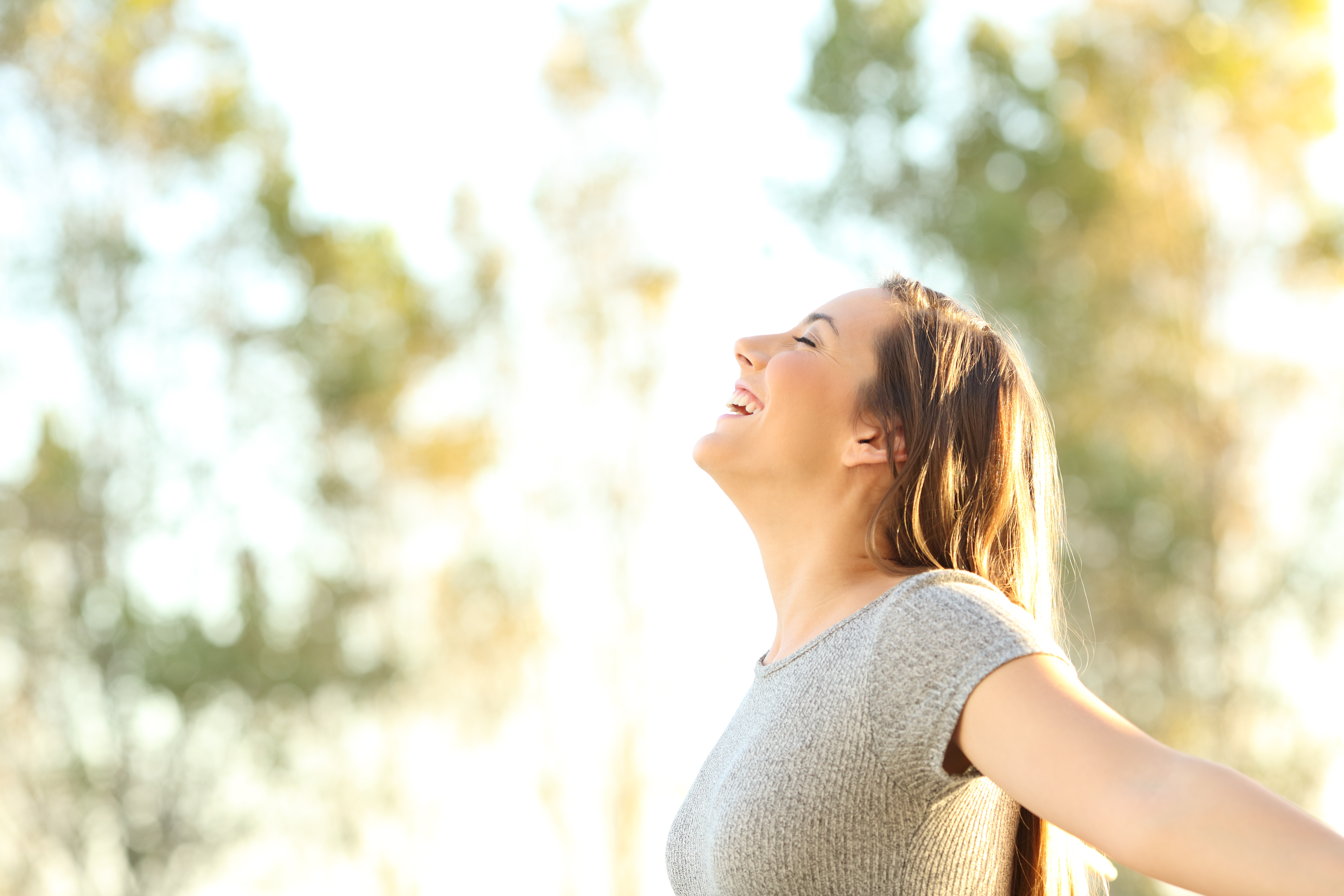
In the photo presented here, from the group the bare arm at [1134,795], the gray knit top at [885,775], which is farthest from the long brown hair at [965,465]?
the bare arm at [1134,795]

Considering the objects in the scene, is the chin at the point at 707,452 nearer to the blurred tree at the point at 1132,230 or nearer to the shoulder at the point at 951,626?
the shoulder at the point at 951,626

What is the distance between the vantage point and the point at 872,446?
4.32ft

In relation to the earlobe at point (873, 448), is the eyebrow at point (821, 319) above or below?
above

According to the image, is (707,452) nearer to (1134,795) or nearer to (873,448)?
(873,448)

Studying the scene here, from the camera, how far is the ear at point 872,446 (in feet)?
4.23

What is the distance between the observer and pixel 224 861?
323 inches

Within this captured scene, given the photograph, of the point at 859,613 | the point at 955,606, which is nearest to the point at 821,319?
the point at 859,613

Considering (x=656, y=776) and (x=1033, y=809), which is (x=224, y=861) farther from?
(x=1033, y=809)

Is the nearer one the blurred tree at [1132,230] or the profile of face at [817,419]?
the profile of face at [817,419]

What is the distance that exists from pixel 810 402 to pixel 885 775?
0.49 metres

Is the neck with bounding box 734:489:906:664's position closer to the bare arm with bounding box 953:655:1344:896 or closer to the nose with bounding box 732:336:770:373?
the nose with bounding box 732:336:770:373

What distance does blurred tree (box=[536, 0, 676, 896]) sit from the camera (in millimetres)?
10711

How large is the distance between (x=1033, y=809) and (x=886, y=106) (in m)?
8.64

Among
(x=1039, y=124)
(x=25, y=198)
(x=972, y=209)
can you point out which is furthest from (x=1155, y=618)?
(x=25, y=198)
